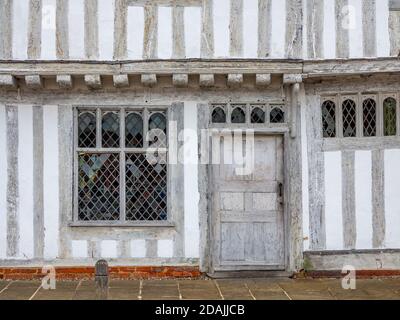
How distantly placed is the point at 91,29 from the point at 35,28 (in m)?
0.76

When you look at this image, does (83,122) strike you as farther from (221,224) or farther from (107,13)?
(221,224)

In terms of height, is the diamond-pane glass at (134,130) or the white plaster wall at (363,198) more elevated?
the diamond-pane glass at (134,130)

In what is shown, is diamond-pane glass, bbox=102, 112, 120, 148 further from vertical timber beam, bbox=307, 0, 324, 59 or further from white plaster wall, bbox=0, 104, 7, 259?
vertical timber beam, bbox=307, 0, 324, 59

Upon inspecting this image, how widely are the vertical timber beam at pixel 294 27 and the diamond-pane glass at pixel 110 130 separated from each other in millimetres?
2605

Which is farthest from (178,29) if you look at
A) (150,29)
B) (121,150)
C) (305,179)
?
(305,179)

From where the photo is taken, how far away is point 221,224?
9562mm

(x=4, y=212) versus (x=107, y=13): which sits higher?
(x=107, y=13)

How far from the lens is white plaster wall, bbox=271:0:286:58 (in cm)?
936

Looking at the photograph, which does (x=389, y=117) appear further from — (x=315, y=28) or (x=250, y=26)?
(x=250, y=26)

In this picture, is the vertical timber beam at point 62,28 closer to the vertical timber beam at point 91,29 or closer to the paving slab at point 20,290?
the vertical timber beam at point 91,29

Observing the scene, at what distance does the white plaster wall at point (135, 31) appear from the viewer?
927 cm

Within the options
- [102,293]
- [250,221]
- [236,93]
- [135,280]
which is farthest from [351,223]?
[102,293]

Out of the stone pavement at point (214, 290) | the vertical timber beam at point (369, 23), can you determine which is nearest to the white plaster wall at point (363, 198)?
the stone pavement at point (214, 290)

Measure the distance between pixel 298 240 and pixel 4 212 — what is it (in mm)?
4163
